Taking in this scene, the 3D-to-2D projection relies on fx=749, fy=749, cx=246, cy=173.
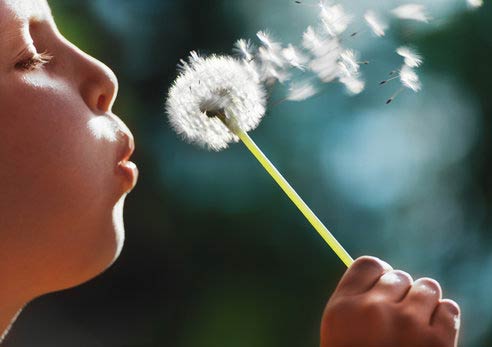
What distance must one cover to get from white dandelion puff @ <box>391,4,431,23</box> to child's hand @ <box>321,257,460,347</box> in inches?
7.4

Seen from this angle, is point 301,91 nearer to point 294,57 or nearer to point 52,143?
point 294,57

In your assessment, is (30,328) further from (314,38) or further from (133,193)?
(314,38)

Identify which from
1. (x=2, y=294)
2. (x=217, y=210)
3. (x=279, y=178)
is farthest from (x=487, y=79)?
(x=2, y=294)

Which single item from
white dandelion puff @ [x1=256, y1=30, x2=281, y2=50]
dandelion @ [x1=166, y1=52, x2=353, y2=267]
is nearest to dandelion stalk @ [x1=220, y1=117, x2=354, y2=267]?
dandelion @ [x1=166, y1=52, x2=353, y2=267]

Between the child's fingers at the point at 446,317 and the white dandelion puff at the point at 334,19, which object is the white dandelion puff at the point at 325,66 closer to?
the white dandelion puff at the point at 334,19

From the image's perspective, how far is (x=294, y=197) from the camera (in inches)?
19.5

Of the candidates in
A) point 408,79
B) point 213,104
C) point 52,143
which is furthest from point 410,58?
point 52,143

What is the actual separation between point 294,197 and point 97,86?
17 cm

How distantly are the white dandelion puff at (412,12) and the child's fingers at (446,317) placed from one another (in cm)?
21

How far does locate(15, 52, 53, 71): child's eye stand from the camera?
1.67 ft

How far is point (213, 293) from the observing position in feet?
3.55

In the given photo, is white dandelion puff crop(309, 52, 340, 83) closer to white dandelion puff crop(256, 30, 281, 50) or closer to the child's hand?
white dandelion puff crop(256, 30, 281, 50)

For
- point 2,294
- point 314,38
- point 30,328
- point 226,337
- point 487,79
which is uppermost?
point 314,38

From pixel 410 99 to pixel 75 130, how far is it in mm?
630
